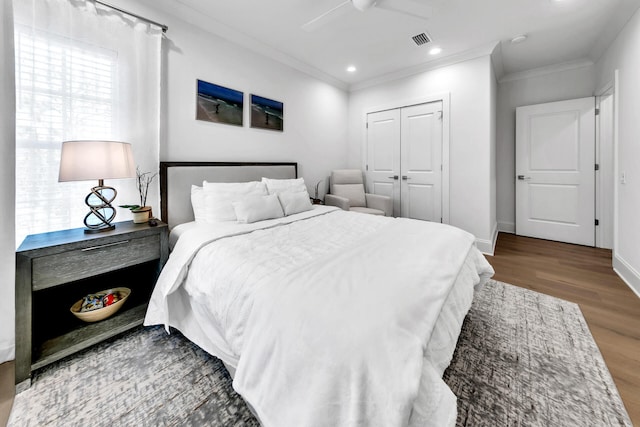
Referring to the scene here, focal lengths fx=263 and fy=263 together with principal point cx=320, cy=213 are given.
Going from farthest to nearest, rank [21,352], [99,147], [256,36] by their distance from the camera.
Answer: [256,36]
[99,147]
[21,352]

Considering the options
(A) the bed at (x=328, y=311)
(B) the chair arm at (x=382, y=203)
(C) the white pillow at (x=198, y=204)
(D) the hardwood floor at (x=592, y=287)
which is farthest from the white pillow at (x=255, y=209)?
(D) the hardwood floor at (x=592, y=287)

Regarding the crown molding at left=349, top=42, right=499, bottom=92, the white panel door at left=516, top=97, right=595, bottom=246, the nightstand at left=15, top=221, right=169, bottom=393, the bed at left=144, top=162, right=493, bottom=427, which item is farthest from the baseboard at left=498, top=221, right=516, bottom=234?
the nightstand at left=15, top=221, right=169, bottom=393

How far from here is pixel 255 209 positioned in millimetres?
2340

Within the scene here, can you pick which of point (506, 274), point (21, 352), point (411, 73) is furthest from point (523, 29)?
point (21, 352)

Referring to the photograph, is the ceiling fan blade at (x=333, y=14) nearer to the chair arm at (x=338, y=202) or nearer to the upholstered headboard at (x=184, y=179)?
the upholstered headboard at (x=184, y=179)

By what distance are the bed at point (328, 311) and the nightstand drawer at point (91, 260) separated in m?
0.30

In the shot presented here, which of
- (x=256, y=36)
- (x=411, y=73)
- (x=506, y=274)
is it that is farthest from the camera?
(x=411, y=73)

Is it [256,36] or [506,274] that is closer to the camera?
[506,274]

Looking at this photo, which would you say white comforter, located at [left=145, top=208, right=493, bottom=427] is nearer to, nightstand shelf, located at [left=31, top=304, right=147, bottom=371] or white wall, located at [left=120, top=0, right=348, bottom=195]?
nightstand shelf, located at [left=31, top=304, right=147, bottom=371]

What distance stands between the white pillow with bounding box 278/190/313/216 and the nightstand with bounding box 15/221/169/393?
109cm

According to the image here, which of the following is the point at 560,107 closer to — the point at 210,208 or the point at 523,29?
the point at 523,29

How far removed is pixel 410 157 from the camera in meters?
4.22

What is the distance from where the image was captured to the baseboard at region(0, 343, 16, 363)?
1649 mm

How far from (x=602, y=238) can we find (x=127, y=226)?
5.79 metres
